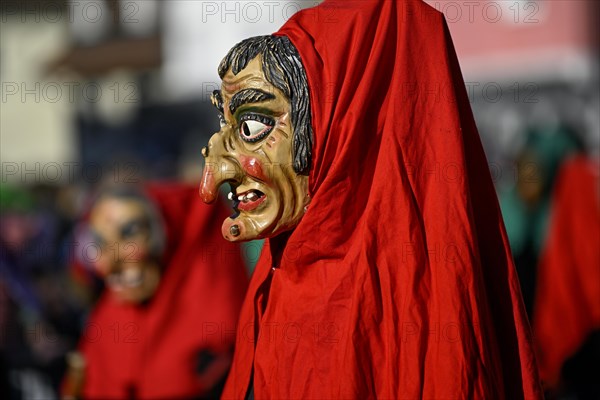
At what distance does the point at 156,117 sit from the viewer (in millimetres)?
18922

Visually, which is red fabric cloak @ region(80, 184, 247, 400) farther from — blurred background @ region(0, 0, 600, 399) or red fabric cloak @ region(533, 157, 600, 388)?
red fabric cloak @ region(533, 157, 600, 388)

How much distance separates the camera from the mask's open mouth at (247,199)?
2.61 meters

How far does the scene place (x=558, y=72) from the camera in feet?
47.0

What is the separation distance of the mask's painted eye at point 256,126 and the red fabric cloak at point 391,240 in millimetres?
132

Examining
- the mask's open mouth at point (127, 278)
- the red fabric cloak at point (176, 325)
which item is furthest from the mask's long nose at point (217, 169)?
the mask's open mouth at point (127, 278)

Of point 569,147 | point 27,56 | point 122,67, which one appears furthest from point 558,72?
point 27,56

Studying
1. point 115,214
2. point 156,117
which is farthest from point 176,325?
point 156,117

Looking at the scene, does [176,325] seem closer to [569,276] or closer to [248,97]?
[569,276]

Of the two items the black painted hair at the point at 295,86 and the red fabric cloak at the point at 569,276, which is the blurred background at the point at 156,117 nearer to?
the red fabric cloak at the point at 569,276

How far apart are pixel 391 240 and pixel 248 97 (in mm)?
504

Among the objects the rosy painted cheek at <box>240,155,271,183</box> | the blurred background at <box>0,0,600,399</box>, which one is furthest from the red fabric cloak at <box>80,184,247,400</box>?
the rosy painted cheek at <box>240,155,271,183</box>

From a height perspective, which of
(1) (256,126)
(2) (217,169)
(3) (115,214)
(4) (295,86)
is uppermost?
(4) (295,86)

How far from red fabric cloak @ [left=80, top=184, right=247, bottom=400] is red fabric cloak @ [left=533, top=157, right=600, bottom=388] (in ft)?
5.56

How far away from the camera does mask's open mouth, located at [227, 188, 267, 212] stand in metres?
2.61
